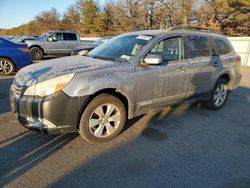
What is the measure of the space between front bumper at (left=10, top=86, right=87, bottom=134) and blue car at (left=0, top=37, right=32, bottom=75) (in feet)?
20.1

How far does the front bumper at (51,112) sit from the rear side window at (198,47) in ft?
8.17

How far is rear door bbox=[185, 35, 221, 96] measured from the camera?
503cm

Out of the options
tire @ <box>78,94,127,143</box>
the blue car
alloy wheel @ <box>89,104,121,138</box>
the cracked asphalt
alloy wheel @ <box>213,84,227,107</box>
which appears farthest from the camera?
the blue car

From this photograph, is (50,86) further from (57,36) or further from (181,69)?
(57,36)

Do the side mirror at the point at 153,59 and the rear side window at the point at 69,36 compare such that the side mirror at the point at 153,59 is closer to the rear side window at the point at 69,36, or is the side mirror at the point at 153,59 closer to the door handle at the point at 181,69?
the door handle at the point at 181,69

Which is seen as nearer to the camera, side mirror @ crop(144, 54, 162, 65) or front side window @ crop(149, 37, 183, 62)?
side mirror @ crop(144, 54, 162, 65)

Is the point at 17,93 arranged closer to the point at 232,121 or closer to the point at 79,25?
the point at 232,121

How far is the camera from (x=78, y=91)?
3.56 metres

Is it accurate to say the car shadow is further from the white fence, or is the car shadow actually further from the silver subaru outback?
the white fence

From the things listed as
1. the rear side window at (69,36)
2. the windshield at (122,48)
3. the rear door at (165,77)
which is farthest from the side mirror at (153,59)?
the rear side window at (69,36)

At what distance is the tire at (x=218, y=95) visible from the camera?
228 inches

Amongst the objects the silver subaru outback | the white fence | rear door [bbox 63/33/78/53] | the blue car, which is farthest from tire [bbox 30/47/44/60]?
the white fence

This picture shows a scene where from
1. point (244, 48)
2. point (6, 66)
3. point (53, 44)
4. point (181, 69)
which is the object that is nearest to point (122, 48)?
point (181, 69)

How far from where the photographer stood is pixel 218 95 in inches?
236
